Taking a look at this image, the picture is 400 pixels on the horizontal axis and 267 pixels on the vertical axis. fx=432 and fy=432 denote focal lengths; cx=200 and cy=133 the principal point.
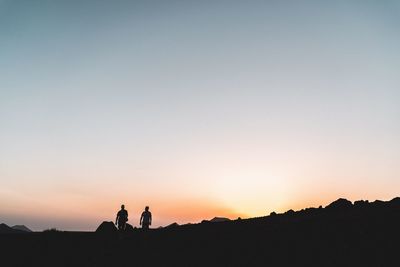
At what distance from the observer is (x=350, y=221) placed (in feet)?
79.6

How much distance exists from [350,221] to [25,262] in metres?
18.8

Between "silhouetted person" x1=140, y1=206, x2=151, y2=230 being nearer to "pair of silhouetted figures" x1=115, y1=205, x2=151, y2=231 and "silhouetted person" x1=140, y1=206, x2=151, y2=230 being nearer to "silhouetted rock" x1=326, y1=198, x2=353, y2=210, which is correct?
"pair of silhouetted figures" x1=115, y1=205, x2=151, y2=231

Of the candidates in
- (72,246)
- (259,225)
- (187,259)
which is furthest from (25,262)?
(259,225)

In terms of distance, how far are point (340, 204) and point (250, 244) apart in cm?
961

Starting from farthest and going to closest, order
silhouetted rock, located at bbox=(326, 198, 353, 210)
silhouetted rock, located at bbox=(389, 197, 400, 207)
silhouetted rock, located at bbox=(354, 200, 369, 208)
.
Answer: silhouetted rock, located at bbox=(326, 198, 353, 210) < silhouetted rock, located at bbox=(354, 200, 369, 208) < silhouetted rock, located at bbox=(389, 197, 400, 207)

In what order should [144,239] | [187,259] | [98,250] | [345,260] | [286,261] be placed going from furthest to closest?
1. [144,239]
2. [98,250]
3. [187,259]
4. [286,261]
5. [345,260]

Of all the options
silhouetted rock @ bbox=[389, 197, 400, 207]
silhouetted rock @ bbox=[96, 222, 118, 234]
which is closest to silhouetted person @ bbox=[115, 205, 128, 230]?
silhouetted rock @ bbox=[96, 222, 118, 234]

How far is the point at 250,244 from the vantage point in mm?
24438

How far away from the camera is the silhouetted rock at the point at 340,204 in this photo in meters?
29.7

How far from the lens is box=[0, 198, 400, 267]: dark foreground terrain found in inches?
815

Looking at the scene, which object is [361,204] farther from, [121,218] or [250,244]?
[121,218]

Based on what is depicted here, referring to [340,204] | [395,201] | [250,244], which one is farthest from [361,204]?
[250,244]

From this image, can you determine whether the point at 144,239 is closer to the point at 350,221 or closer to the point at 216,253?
the point at 216,253

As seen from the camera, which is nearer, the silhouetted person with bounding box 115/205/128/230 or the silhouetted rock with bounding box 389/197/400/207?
the silhouetted rock with bounding box 389/197/400/207
